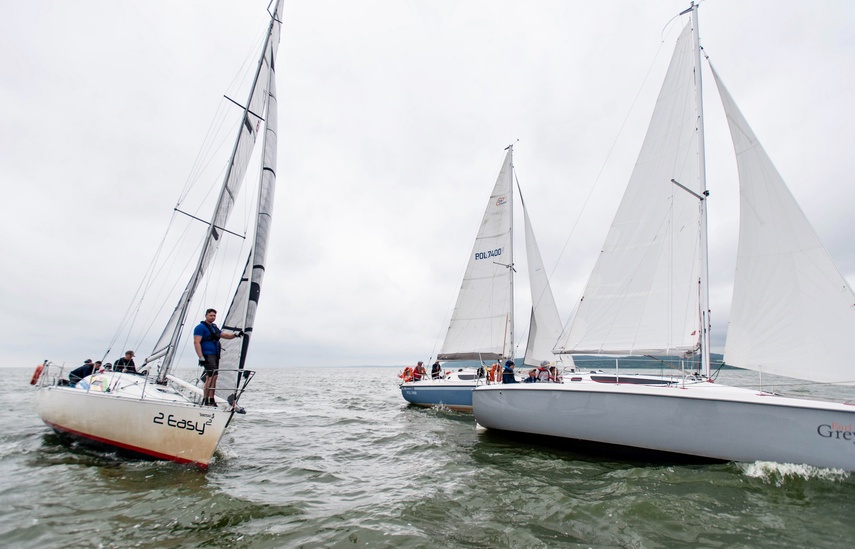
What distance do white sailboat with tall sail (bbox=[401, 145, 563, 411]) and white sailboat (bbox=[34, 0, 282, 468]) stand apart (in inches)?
374

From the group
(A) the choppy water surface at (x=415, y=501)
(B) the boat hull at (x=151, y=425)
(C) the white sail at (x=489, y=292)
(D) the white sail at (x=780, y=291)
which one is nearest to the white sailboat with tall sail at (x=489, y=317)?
(C) the white sail at (x=489, y=292)

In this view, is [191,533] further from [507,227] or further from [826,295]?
[507,227]

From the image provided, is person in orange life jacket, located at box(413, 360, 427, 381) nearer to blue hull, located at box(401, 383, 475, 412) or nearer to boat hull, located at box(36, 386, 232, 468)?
blue hull, located at box(401, 383, 475, 412)

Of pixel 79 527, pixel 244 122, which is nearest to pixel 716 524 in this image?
pixel 79 527

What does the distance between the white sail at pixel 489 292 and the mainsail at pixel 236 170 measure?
34.4 ft

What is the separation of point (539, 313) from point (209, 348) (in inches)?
572

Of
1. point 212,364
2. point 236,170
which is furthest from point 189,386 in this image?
point 236,170

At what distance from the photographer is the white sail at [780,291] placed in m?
7.13

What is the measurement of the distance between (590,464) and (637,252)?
5435 mm

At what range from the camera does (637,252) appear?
415 inches

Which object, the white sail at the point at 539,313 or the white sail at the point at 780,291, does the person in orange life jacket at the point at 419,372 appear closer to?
the white sail at the point at 539,313

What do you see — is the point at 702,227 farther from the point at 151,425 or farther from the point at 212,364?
the point at 151,425

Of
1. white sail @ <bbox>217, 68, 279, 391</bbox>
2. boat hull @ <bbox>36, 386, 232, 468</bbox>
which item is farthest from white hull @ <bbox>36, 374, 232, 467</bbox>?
white sail @ <bbox>217, 68, 279, 391</bbox>

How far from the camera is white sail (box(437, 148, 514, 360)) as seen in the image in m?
17.4
